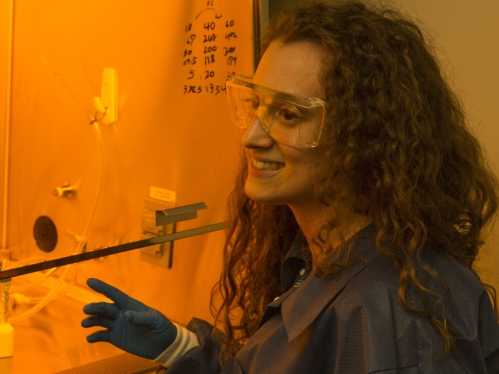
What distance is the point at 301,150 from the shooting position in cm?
122

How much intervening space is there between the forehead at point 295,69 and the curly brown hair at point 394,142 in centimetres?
2

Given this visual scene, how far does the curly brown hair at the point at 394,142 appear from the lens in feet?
3.86

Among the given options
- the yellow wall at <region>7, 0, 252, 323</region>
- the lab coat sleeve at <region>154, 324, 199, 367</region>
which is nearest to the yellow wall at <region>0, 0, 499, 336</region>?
the yellow wall at <region>7, 0, 252, 323</region>

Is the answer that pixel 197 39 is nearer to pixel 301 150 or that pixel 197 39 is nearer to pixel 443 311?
pixel 301 150

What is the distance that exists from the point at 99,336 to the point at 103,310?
6 centimetres

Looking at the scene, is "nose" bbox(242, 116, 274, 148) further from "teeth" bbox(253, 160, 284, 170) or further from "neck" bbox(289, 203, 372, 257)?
"neck" bbox(289, 203, 372, 257)

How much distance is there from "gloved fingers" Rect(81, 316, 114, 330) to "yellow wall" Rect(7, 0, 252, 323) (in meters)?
0.41

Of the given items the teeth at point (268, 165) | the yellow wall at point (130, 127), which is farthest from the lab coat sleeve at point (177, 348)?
the teeth at point (268, 165)

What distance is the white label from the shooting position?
6.11 feet

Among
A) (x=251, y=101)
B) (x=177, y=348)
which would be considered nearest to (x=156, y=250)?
(x=177, y=348)

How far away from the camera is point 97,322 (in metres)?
1.39

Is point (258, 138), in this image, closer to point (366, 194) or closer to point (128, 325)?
point (366, 194)

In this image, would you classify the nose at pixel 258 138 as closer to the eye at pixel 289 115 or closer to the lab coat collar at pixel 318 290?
the eye at pixel 289 115

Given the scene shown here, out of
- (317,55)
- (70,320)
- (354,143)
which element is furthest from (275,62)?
(70,320)
